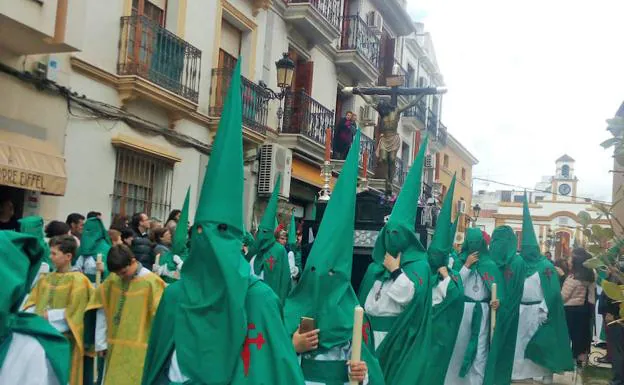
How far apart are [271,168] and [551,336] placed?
8156 millimetres

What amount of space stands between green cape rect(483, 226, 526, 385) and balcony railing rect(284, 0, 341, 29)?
1029 centimetres

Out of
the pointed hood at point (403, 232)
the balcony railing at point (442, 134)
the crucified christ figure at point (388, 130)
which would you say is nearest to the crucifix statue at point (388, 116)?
the crucified christ figure at point (388, 130)

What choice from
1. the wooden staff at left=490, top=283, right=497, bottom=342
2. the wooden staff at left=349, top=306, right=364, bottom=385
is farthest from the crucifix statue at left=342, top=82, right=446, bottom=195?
the wooden staff at left=349, top=306, right=364, bottom=385

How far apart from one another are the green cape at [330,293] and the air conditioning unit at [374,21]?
67.9 feet

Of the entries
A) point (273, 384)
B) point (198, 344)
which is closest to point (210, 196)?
point (198, 344)

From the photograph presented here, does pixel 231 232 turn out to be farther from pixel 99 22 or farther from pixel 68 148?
pixel 99 22

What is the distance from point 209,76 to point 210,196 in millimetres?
12158

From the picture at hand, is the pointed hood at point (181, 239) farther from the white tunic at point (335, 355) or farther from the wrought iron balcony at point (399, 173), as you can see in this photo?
the wrought iron balcony at point (399, 173)

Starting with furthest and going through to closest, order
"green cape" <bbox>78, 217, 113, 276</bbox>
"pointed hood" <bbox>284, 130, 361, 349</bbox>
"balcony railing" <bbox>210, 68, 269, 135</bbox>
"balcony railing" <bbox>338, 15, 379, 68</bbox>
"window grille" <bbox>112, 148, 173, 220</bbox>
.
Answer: "balcony railing" <bbox>338, 15, 379, 68</bbox> → "balcony railing" <bbox>210, 68, 269, 135</bbox> → "window grille" <bbox>112, 148, 173, 220</bbox> → "green cape" <bbox>78, 217, 113, 276</bbox> → "pointed hood" <bbox>284, 130, 361, 349</bbox>

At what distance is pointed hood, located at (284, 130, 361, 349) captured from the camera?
179 inches

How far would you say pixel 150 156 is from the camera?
1406cm

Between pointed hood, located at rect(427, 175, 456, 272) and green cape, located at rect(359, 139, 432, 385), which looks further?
pointed hood, located at rect(427, 175, 456, 272)

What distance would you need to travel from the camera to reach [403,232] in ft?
22.2

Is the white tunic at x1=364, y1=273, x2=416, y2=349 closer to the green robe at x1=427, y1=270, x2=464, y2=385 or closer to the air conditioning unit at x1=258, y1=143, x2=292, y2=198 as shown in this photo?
the green robe at x1=427, y1=270, x2=464, y2=385
